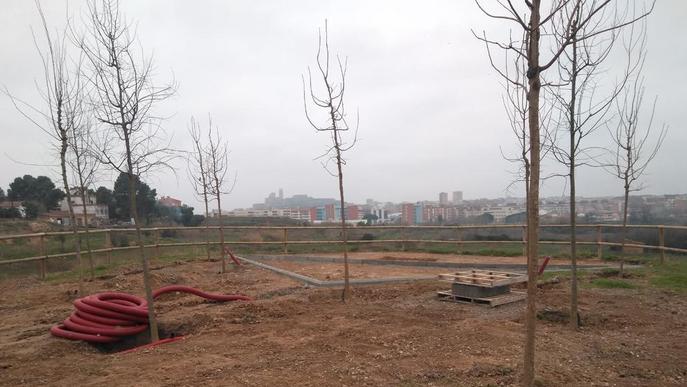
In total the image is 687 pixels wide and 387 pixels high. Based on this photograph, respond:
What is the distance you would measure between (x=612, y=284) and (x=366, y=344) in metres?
6.25

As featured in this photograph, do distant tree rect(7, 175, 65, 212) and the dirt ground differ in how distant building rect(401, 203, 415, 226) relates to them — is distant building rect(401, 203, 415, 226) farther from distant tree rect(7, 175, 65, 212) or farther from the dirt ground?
distant tree rect(7, 175, 65, 212)

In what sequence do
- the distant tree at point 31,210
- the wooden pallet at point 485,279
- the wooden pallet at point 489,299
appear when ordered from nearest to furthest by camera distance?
the wooden pallet at point 489,299 < the wooden pallet at point 485,279 < the distant tree at point 31,210

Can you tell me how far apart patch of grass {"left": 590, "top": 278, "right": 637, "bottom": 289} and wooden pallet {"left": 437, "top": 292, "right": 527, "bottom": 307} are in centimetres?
196

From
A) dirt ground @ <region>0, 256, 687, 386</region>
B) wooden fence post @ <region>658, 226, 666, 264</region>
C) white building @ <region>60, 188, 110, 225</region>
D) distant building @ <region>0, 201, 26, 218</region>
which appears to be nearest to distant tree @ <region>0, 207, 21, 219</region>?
distant building @ <region>0, 201, 26, 218</region>

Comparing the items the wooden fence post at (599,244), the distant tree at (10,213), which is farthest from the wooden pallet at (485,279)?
the distant tree at (10,213)

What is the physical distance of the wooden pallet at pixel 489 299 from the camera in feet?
26.0

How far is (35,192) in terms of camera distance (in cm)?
2705

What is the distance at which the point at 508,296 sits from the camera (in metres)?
8.32

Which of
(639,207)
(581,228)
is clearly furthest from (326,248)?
(639,207)

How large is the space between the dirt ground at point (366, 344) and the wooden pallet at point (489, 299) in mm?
165

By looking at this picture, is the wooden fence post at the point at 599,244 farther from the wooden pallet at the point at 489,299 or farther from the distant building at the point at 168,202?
the distant building at the point at 168,202

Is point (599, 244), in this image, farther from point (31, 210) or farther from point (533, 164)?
point (31, 210)

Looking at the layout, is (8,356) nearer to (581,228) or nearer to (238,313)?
(238,313)

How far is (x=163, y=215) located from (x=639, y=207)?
82.1 feet
